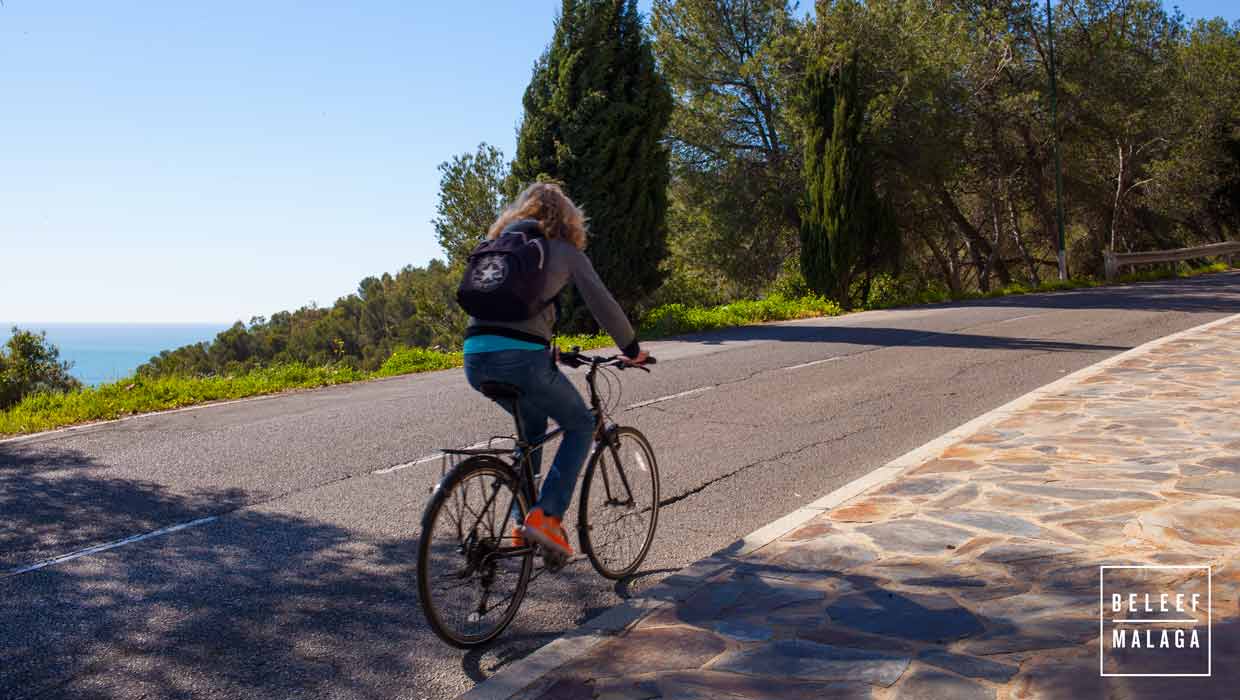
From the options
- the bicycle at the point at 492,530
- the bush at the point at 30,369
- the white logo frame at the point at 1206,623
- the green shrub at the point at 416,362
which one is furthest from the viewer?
the green shrub at the point at 416,362

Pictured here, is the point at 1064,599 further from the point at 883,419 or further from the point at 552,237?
the point at 883,419

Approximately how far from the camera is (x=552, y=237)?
166 inches

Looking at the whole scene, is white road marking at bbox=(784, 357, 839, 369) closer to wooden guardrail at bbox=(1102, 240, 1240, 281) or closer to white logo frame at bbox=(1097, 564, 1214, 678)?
white logo frame at bbox=(1097, 564, 1214, 678)

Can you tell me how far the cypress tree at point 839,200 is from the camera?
25.5m

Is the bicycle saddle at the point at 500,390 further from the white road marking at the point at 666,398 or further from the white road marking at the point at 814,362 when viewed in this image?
the white road marking at the point at 814,362

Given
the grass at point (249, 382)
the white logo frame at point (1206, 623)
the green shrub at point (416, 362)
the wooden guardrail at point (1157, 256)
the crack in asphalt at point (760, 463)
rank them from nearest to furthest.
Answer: the white logo frame at point (1206, 623) < the crack in asphalt at point (760, 463) < the grass at point (249, 382) < the green shrub at point (416, 362) < the wooden guardrail at point (1157, 256)

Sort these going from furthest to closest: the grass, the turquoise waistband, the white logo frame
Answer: the grass
the turquoise waistband
the white logo frame

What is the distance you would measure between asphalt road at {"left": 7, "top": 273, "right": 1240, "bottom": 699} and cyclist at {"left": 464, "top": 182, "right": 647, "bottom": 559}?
23.6 inches

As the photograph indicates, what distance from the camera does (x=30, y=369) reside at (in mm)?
12812

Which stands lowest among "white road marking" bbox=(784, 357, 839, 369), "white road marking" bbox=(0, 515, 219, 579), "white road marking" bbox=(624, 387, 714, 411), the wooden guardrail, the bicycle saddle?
"white road marking" bbox=(0, 515, 219, 579)

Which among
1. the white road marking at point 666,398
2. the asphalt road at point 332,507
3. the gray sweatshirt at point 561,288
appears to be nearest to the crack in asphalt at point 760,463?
the asphalt road at point 332,507

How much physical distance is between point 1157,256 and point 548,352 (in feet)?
121

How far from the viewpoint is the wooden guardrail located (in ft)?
111

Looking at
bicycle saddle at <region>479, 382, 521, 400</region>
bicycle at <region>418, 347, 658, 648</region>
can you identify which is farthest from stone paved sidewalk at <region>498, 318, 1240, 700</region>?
bicycle saddle at <region>479, 382, 521, 400</region>
